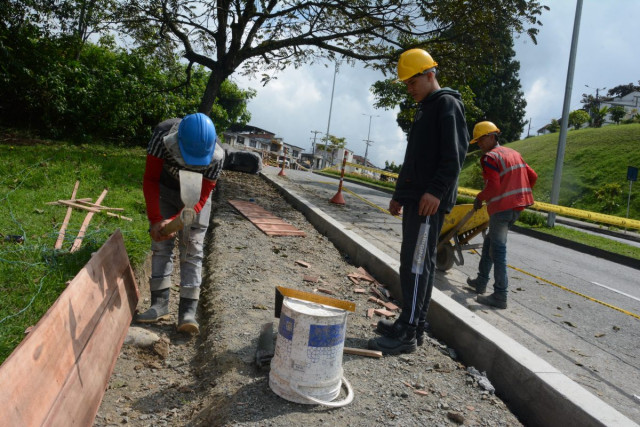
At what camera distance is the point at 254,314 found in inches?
149

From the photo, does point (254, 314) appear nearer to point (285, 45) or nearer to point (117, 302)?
point (117, 302)

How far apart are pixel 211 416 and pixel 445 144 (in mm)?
2272

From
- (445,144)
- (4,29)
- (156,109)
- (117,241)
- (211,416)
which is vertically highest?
(4,29)

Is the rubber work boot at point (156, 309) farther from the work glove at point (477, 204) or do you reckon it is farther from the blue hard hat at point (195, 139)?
the work glove at point (477, 204)

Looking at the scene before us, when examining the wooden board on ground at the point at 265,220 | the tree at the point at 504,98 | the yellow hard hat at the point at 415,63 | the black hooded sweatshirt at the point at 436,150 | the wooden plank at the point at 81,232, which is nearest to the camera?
the black hooded sweatshirt at the point at 436,150

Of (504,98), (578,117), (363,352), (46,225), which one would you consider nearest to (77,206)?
(46,225)

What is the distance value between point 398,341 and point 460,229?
293cm

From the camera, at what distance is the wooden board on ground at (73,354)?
166 cm

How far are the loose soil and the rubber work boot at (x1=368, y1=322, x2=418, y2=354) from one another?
0.24 feet

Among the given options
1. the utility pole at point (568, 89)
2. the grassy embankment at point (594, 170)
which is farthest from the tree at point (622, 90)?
the utility pole at point (568, 89)

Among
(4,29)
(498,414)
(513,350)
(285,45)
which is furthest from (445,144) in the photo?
(4,29)

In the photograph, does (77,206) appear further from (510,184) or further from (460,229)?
(510,184)

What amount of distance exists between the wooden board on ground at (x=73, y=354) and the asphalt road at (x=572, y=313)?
127 inches

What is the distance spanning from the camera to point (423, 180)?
328 centimetres
